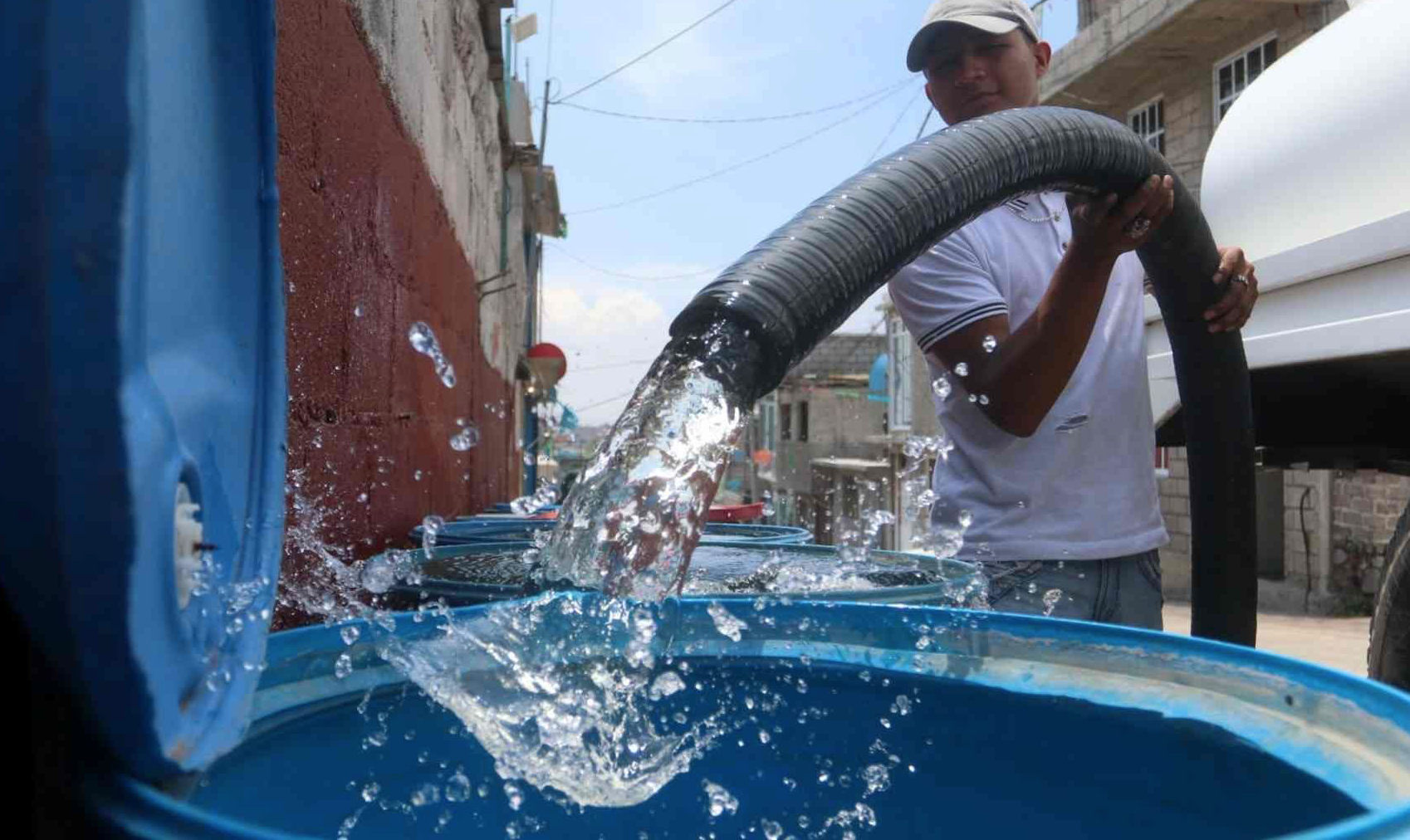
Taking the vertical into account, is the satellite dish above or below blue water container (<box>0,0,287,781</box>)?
above

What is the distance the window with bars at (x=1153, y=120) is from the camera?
15453 mm

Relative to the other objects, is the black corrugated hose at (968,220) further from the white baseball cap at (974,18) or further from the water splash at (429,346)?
the water splash at (429,346)

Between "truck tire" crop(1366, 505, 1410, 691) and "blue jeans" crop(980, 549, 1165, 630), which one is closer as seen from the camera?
"blue jeans" crop(980, 549, 1165, 630)

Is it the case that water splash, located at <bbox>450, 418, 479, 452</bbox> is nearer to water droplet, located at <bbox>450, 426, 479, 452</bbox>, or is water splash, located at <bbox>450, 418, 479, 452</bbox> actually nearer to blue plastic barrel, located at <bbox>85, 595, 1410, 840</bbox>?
water droplet, located at <bbox>450, 426, 479, 452</bbox>

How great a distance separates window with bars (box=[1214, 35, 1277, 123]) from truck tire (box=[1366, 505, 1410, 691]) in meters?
12.7

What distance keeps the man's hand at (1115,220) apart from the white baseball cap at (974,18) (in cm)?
41

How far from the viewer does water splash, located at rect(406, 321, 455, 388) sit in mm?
3107

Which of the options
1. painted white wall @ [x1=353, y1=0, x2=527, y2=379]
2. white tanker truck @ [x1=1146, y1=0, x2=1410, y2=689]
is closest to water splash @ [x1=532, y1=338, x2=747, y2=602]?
white tanker truck @ [x1=1146, y1=0, x2=1410, y2=689]

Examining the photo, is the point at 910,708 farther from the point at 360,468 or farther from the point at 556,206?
the point at 556,206

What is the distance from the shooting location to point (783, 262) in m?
1.33

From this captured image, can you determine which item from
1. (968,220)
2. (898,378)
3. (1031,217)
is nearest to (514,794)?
(968,220)

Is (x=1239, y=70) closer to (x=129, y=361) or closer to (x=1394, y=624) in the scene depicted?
(x=1394, y=624)

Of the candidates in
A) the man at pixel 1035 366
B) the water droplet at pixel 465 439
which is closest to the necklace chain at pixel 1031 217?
the man at pixel 1035 366

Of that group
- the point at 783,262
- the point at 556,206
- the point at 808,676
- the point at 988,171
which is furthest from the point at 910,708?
the point at 556,206
